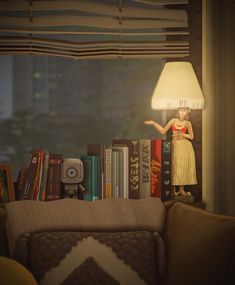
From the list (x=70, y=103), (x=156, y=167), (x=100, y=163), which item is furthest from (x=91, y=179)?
(x=70, y=103)

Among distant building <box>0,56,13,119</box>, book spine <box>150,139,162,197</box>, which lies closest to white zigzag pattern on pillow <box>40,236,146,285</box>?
book spine <box>150,139,162,197</box>

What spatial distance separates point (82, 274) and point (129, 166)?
66 cm

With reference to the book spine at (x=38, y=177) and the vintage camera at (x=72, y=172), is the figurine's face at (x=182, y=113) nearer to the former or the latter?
the vintage camera at (x=72, y=172)

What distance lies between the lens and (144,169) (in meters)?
2.59

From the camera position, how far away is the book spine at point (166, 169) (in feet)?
8.57

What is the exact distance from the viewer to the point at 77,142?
2938mm

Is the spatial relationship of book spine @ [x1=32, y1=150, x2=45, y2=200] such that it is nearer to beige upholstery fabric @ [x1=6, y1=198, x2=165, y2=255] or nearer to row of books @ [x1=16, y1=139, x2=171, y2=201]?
row of books @ [x1=16, y1=139, x2=171, y2=201]

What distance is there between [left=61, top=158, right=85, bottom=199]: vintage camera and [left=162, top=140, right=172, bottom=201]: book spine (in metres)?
0.39

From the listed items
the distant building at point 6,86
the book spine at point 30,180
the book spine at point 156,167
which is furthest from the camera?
the distant building at point 6,86

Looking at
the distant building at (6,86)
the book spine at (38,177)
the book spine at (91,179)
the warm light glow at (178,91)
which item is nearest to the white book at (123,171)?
the book spine at (91,179)

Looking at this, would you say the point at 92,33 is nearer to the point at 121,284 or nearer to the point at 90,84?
the point at 90,84

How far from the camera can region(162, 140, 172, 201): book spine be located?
8.57 feet

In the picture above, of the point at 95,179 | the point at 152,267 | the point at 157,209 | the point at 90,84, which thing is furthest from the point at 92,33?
the point at 152,267

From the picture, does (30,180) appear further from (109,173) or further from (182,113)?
(182,113)
